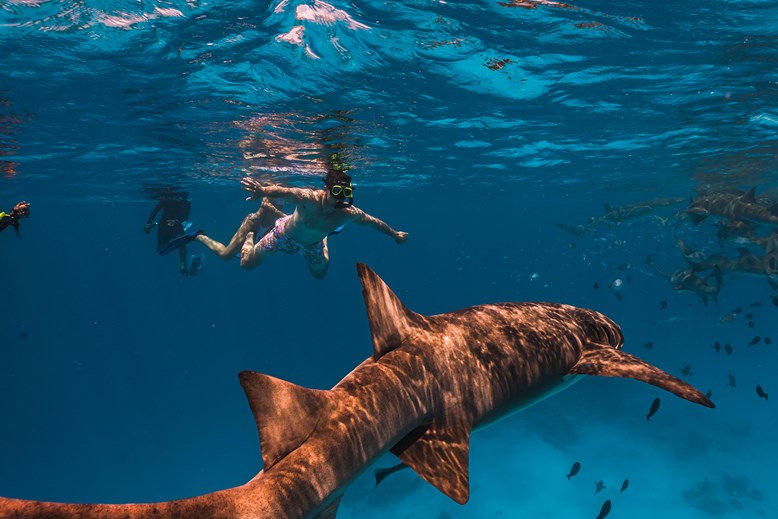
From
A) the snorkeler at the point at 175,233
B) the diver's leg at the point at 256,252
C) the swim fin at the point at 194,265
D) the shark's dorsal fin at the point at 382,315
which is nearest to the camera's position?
the shark's dorsal fin at the point at 382,315

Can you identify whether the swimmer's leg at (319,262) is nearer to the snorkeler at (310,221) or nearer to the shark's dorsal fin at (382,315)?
the snorkeler at (310,221)

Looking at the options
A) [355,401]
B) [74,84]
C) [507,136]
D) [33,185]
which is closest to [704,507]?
[507,136]

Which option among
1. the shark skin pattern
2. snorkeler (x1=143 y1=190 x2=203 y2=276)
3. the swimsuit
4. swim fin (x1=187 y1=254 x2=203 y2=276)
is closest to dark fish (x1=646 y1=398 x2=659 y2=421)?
the shark skin pattern

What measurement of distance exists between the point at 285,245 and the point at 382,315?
12071mm

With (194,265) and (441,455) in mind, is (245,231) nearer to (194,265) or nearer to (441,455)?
(194,265)

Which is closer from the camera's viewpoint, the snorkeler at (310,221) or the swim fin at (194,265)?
the snorkeler at (310,221)

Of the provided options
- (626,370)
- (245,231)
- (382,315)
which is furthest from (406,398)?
(245,231)

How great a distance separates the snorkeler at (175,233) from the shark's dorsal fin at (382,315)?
1376cm

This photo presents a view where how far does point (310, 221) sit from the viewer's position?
515 inches

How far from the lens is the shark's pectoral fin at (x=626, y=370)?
3167 mm

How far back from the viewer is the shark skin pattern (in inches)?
84.7

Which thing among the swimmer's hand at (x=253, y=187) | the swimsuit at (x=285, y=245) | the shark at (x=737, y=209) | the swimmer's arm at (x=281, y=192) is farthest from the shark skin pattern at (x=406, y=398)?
the shark at (x=737, y=209)

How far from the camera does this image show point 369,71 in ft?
45.0

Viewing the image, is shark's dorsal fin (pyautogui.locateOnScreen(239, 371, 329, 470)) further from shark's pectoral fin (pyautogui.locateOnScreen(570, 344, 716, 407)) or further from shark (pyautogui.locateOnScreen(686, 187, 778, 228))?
shark (pyautogui.locateOnScreen(686, 187, 778, 228))
